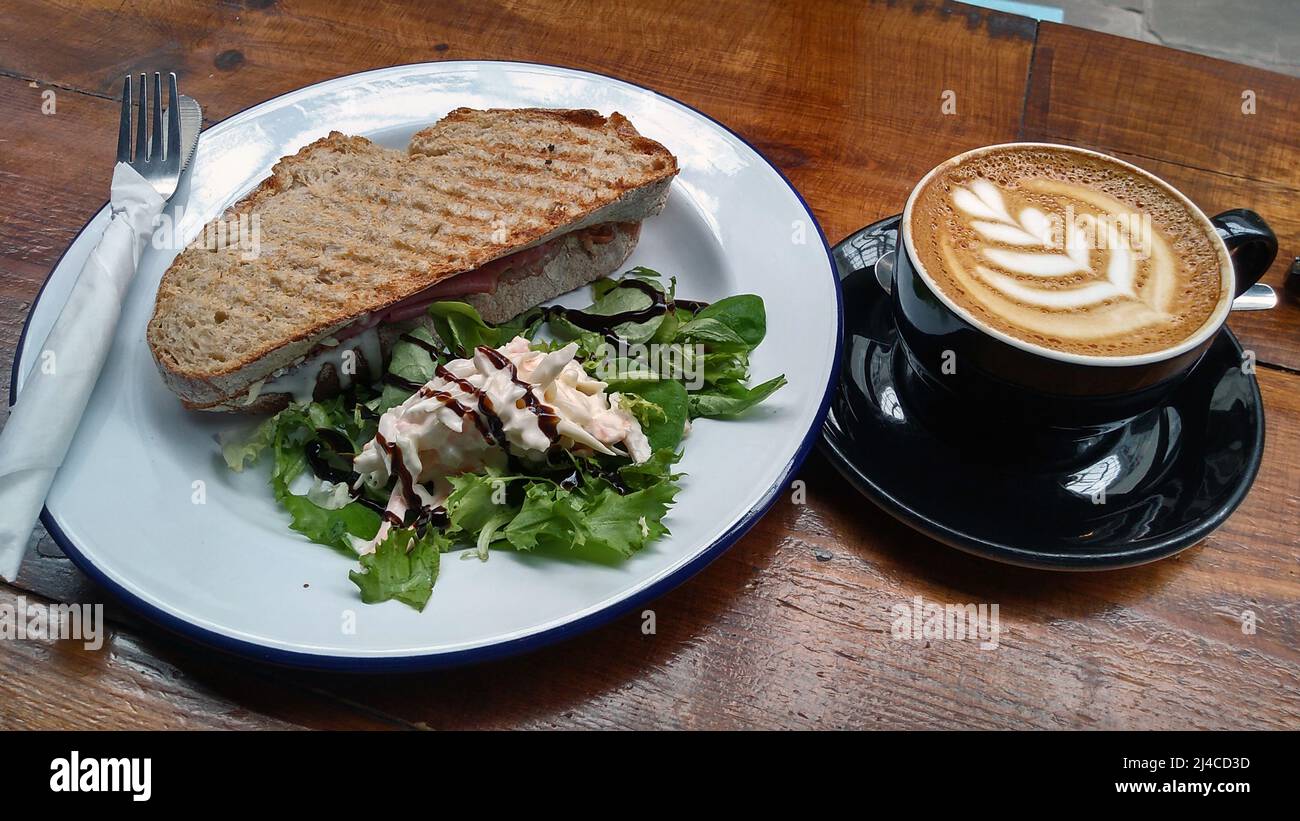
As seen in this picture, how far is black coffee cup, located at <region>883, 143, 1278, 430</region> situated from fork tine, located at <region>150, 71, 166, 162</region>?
137 cm

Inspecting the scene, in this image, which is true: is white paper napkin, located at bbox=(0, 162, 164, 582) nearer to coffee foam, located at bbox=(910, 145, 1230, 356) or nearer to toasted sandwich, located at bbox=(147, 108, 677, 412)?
toasted sandwich, located at bbox=(147, 108, 677, 412)

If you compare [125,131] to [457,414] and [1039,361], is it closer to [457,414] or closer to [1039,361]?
[457,414]

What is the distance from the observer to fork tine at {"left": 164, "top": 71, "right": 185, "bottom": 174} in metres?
1.87

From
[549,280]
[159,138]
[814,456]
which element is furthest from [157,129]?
[814,456]

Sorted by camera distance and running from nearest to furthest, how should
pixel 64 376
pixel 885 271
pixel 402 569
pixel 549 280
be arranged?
pixel 402 569 → pixel 64 376 → pixel 885 271 → pixel 549 280

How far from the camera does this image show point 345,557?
1.41 metres

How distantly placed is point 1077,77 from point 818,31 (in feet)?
2.01

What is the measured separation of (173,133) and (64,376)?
665 millimetres

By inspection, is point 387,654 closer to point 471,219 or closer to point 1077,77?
point 471,219

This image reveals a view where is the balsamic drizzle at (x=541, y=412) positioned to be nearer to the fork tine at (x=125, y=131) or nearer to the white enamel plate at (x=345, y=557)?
the white enamel plate at (x=345, y=557)

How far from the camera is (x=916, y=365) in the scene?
1.60 m

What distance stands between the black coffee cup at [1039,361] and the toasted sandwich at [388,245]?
590 mm

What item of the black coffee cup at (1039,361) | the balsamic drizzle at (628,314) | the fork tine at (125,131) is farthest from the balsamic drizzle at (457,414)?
the fork tine at (125,131)

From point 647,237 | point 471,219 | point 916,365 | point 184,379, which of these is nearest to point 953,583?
point 916,365
